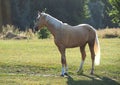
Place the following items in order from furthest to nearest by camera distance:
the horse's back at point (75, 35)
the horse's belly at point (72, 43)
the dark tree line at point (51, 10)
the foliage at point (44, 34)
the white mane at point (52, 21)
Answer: the dark tree line at point (51, 10), the foliage at point (44, 34), the horse's belly at point (72, 43), the horse's back at point (75, 35), the white mane at point (52, 21)

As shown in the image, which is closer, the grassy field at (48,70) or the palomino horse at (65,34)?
the grassy field at (48,70)

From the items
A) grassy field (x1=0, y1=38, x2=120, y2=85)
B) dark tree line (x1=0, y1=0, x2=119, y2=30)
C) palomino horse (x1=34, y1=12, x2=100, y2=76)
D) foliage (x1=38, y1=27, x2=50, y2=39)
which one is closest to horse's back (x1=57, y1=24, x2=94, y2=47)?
palomino horse (x1=34, y1=12, x2=100, y2=76)

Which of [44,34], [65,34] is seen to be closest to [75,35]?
[65,34]

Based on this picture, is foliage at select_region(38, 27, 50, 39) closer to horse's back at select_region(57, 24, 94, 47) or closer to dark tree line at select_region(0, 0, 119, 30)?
dark tree line at select_region(0, 0, 119, 30)

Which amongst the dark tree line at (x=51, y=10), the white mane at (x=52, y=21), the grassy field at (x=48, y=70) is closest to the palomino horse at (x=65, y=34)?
the white mane at (x=52, y=21)

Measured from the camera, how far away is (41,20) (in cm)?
1667

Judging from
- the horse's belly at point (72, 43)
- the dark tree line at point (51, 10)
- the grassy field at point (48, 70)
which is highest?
the dark tree line at point (51, 10)

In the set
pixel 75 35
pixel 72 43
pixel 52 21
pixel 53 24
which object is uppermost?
pixel 52 21


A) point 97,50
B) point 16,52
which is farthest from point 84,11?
point 97,50

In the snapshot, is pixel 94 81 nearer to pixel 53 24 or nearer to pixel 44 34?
→ pixel 53 24

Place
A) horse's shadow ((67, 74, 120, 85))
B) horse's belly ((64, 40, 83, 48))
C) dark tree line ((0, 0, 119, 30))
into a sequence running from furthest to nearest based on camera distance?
dark tree line ((0, 0, 119, 30)) → horse's belly ((64, 40, 83, 48)) → horse's shadow ((67, 74, 120, 85))

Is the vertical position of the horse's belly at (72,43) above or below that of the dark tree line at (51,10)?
below

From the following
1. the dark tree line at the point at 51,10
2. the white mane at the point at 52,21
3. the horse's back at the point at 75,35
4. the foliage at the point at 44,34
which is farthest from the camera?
the dark tree line at the point at 51,10

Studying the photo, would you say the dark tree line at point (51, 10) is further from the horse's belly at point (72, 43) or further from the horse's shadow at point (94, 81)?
the horse's shadow at point (94, 81)
